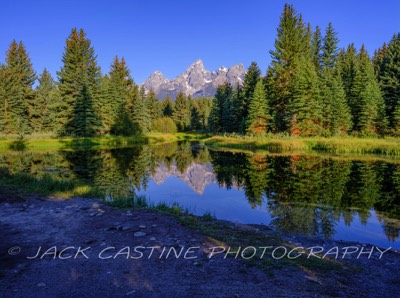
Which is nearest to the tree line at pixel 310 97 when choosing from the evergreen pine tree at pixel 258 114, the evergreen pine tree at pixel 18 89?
the evergreen pine tree at pixel 258 114

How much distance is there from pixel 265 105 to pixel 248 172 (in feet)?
93.7

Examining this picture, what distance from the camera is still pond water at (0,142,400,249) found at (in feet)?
30.4

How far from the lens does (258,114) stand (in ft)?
151

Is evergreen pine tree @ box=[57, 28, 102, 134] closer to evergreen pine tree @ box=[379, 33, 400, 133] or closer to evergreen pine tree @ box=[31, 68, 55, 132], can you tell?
evergreen pine tree @ box=[31, 68, 55, 132]

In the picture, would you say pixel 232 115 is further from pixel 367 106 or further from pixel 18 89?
pixel 18 89

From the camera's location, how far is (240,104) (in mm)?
58125

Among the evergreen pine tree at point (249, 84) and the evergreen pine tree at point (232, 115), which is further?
the evergreen pine tree at point (232, 115)

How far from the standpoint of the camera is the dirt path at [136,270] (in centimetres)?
431

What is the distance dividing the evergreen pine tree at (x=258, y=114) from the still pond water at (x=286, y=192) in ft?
79.8

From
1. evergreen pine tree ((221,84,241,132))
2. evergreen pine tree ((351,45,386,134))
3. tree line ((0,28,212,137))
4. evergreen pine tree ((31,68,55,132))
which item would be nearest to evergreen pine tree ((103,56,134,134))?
tree line ((0,28,212,137))

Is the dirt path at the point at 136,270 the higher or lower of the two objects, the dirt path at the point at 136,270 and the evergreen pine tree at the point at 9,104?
the lower

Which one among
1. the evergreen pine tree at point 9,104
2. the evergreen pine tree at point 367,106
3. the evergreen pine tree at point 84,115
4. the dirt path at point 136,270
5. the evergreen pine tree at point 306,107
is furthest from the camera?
the evergreen pine tree at point 9,104

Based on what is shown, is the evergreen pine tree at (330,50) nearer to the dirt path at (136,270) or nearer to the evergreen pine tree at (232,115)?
the evergreen pine tree at (232,115)

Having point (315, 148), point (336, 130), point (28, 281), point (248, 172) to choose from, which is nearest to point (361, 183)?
point (248, 172)
